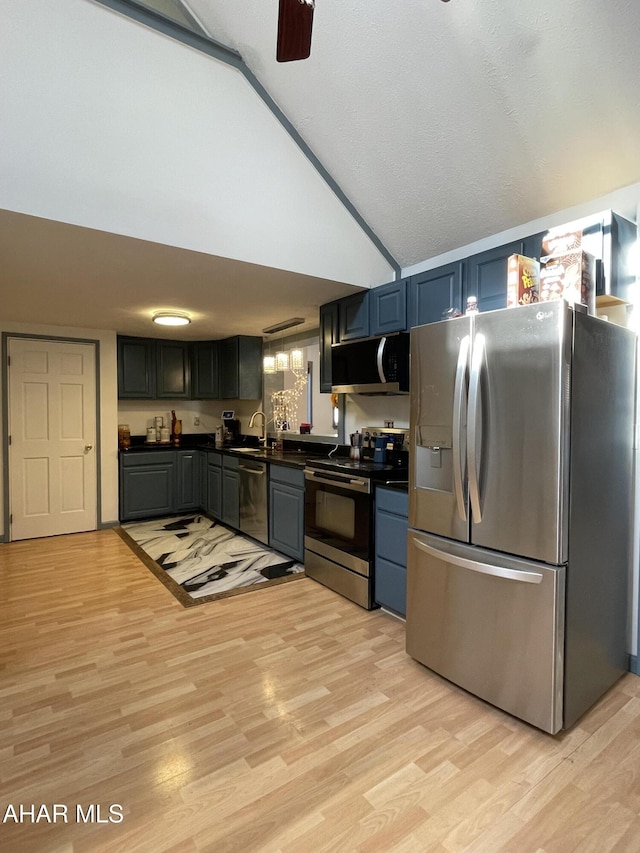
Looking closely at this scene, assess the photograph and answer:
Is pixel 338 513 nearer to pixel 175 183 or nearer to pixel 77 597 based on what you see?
pixel 77 597

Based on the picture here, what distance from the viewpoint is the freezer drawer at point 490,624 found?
1.72m

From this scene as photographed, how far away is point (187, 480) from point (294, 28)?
15.6 feet

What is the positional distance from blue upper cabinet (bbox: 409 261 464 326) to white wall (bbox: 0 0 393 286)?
718 millimetres

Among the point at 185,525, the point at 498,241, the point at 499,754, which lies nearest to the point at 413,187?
the point at 498,241

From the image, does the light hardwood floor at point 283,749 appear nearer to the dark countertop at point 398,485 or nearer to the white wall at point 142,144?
the dark countertop at point 398,485

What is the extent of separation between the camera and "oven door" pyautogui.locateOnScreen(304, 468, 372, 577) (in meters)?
2.85

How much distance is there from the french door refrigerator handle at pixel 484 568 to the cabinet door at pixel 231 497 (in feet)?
8.70

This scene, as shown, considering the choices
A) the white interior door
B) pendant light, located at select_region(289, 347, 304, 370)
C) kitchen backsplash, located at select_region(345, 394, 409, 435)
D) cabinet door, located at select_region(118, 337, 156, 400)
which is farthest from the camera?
cabinet door, located at select_region(118, 337, 156, 400)

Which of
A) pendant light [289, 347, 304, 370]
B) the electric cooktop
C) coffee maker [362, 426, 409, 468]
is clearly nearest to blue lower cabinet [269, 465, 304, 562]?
the electric cooktop

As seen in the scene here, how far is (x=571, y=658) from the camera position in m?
1.77

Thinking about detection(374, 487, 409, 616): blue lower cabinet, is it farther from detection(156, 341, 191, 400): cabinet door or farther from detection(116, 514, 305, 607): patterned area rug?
detection(156, 341, 191, 400): cabinet door

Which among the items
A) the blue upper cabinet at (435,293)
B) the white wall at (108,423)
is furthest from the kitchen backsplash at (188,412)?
the blue upper cabinet at (435,293)

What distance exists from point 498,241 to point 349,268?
38.2 inches

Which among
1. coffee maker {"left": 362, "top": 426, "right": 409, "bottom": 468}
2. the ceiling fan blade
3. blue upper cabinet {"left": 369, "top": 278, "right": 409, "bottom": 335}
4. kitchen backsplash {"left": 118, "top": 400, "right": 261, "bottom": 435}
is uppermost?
the ceiling fan blade
